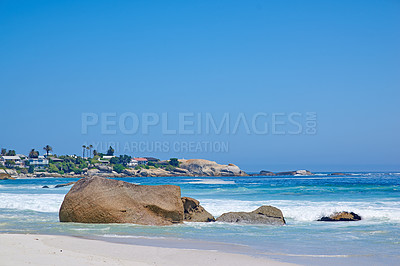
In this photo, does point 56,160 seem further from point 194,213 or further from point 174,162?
point 194,213

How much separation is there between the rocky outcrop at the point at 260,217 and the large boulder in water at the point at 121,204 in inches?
72.2

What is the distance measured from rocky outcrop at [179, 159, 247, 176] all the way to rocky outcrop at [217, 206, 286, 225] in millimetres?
129590

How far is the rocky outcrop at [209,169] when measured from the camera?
14625 cm

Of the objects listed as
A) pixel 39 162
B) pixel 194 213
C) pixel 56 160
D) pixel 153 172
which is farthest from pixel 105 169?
pixel 194 213

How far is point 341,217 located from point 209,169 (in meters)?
131

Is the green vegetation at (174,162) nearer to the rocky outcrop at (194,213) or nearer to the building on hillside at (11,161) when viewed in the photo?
the building on hillside at (11,161)

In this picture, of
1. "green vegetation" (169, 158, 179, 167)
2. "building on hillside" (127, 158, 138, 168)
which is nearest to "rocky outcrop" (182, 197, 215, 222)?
"green vegetation" (169, 158, 179, 167)

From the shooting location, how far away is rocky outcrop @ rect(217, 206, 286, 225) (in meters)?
15.0

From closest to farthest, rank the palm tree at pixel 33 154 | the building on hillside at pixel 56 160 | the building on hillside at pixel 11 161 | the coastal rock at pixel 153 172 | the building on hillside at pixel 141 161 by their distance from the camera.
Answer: the coastal rock at pixel 153 172 < the building on hillside at pixel 11 161 < the building on hillside at pixel 56 160 < the palm tree at pixel 33 154 < the building on hillside at pixel 141 161

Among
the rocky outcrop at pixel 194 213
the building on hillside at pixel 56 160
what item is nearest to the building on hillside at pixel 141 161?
the building on hillside at pixel 56 160

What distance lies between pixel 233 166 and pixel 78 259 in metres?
142

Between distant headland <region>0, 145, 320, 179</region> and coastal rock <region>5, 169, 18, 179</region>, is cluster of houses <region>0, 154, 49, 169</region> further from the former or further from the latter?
coastal rock <region>5, 169, 18, 179</region>

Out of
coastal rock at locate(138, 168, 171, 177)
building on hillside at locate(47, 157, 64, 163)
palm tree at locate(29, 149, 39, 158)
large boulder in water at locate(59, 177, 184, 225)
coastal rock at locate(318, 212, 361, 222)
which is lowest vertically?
coastal rock at locate(138, 168, 171, 177)

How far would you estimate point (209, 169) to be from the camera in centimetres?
14675
